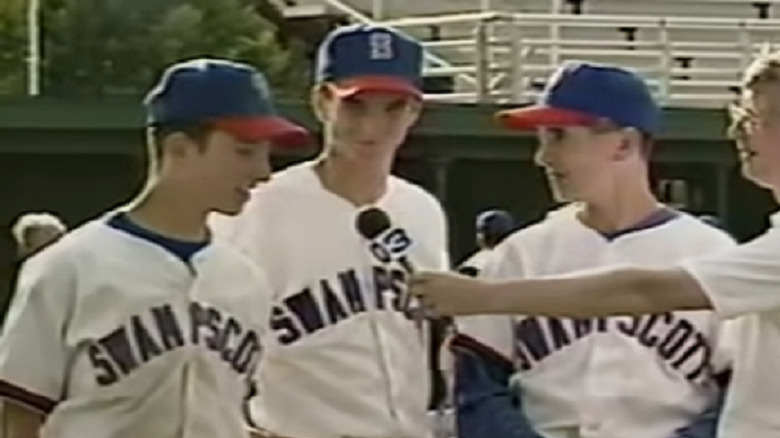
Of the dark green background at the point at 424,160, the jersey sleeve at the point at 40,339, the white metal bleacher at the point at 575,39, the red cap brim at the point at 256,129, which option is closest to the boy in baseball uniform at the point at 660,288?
the red cap brim at the point at 256,129

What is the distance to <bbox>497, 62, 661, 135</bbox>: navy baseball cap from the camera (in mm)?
3883

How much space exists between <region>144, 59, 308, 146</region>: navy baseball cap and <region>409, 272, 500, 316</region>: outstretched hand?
0.45 metres

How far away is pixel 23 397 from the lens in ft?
11.6

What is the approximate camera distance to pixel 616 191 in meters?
3.91

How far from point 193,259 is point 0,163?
10.7 meters

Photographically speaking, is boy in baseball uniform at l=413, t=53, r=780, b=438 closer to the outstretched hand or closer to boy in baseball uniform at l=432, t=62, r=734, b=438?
the outstretched hand

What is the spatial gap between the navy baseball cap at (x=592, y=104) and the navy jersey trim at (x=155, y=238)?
2.19 feet

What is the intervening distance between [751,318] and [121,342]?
1038 mm

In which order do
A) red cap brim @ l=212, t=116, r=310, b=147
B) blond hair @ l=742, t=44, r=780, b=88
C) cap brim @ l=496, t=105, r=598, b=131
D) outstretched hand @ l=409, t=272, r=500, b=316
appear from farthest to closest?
cap brim @ l=496, t=105, r=598, b=131 → red cap brim @ l=212, t=116, r=310, b=147 → blond hair @ l=742, t=44, r=780, b=88 → outstretched hand @ l=409, t=272, r=500, b=316

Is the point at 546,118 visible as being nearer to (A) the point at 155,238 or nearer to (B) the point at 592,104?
(B) the point at 592,104

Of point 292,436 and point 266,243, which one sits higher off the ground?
point 266,243

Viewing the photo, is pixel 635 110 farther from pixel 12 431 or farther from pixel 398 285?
pixel 12 431

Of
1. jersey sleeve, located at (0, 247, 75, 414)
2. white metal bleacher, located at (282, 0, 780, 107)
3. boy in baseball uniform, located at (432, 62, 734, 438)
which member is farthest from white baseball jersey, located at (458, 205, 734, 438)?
white metal bleacher, located at (282, 0, 780, 107)

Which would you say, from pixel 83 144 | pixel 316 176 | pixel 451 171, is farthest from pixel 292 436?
pixel 451 171
